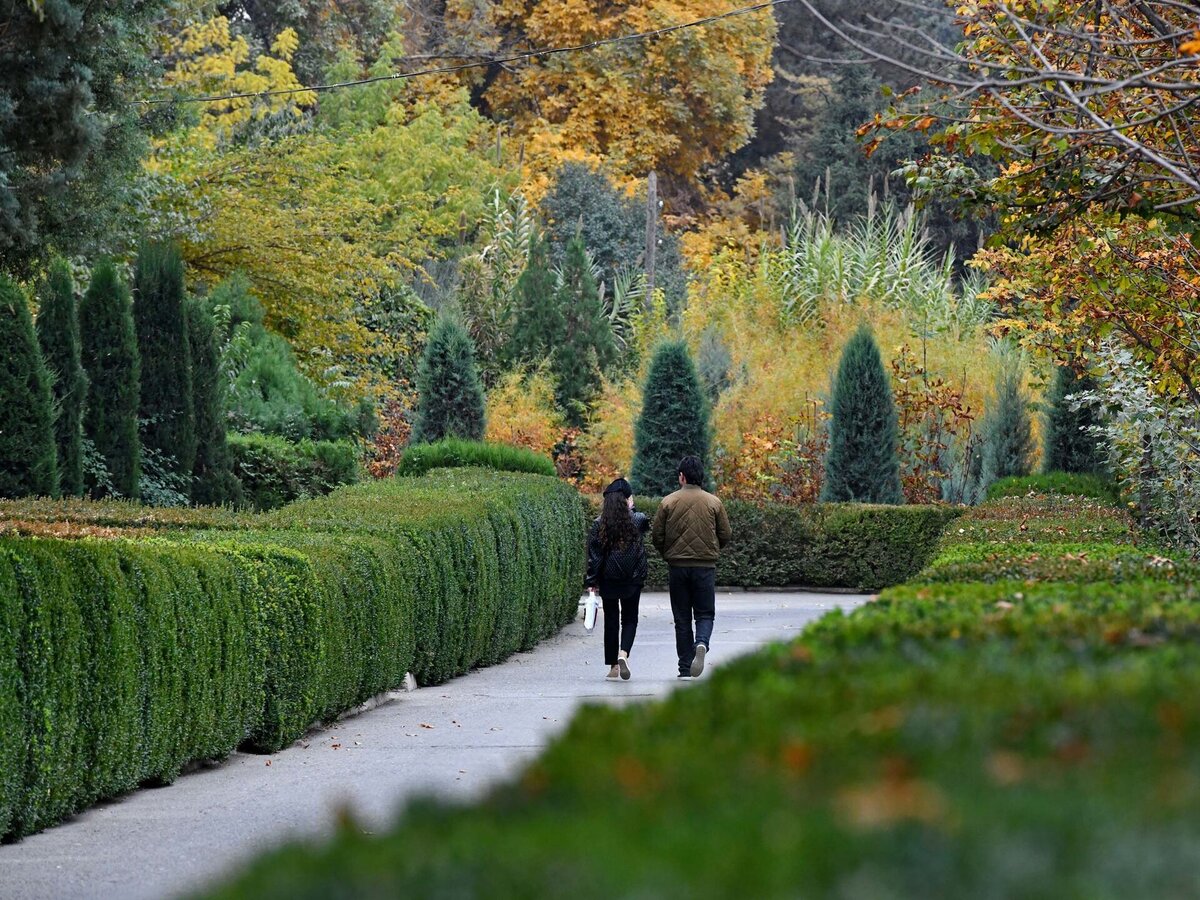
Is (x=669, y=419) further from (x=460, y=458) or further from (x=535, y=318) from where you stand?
(x=535, y=318)

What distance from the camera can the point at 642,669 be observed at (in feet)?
52.6

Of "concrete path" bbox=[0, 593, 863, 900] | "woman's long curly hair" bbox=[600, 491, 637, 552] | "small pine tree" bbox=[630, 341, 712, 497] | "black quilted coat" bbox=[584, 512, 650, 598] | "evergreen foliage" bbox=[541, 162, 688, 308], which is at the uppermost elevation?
"evergreen foliage" bbox=[541, 162, 688, 308]

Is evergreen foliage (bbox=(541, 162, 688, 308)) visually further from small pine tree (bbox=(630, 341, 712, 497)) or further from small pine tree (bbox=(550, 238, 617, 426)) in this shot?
small pine tree (bbox=(630, 341, 712, 497))

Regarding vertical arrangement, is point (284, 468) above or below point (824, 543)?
above

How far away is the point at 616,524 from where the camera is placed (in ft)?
50.3

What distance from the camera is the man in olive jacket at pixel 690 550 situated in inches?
582

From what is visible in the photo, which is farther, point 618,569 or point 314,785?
point 618,569

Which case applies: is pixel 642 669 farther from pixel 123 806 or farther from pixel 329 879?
pixel 329 879

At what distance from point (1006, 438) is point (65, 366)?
16.4 meters

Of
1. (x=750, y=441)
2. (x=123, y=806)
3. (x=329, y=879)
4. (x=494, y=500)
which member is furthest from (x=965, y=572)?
(x=750, y=441)

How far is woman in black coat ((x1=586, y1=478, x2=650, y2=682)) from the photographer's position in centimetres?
1534

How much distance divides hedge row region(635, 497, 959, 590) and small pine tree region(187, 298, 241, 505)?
6305mm

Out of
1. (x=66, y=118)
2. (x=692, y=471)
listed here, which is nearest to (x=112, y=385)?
(x=66, y=118)

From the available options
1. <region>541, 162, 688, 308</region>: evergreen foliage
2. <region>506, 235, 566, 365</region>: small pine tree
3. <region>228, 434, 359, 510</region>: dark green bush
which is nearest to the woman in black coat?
<region>228, 434, 359, 510</region>: dark green bush
